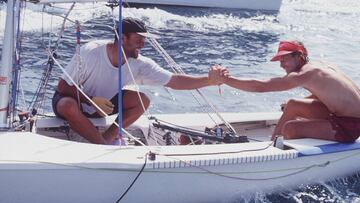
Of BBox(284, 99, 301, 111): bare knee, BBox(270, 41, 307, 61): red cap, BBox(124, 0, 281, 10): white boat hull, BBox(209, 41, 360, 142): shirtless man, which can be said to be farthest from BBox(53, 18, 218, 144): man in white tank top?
BBox(124, 0, 281, 10): white boat hull

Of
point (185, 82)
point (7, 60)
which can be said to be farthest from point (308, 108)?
point (7, 60)

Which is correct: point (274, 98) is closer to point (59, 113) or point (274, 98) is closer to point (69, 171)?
point (59, 113)

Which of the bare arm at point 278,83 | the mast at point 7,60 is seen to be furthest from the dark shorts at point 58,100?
the bare arm at point 278,83

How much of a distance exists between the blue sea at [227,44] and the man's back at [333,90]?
661 mm

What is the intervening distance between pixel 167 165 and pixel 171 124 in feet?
4.51

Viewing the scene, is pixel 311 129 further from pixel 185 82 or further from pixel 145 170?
pixel 145 170

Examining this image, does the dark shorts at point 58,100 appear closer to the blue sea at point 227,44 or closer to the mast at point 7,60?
the blue sea at point 227,44

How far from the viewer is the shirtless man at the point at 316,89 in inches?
169

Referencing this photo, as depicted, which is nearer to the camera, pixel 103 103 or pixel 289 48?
pixel 103 103

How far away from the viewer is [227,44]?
44.9 ft

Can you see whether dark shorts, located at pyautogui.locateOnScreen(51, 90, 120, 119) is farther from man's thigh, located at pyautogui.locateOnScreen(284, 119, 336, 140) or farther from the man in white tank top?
man's thigh, located at pyautogui.locateOnScreen(284, 119, 336, 140)

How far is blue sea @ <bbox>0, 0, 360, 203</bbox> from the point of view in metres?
7.07

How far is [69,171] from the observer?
335 cm

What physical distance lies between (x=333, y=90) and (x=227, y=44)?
372 inches
